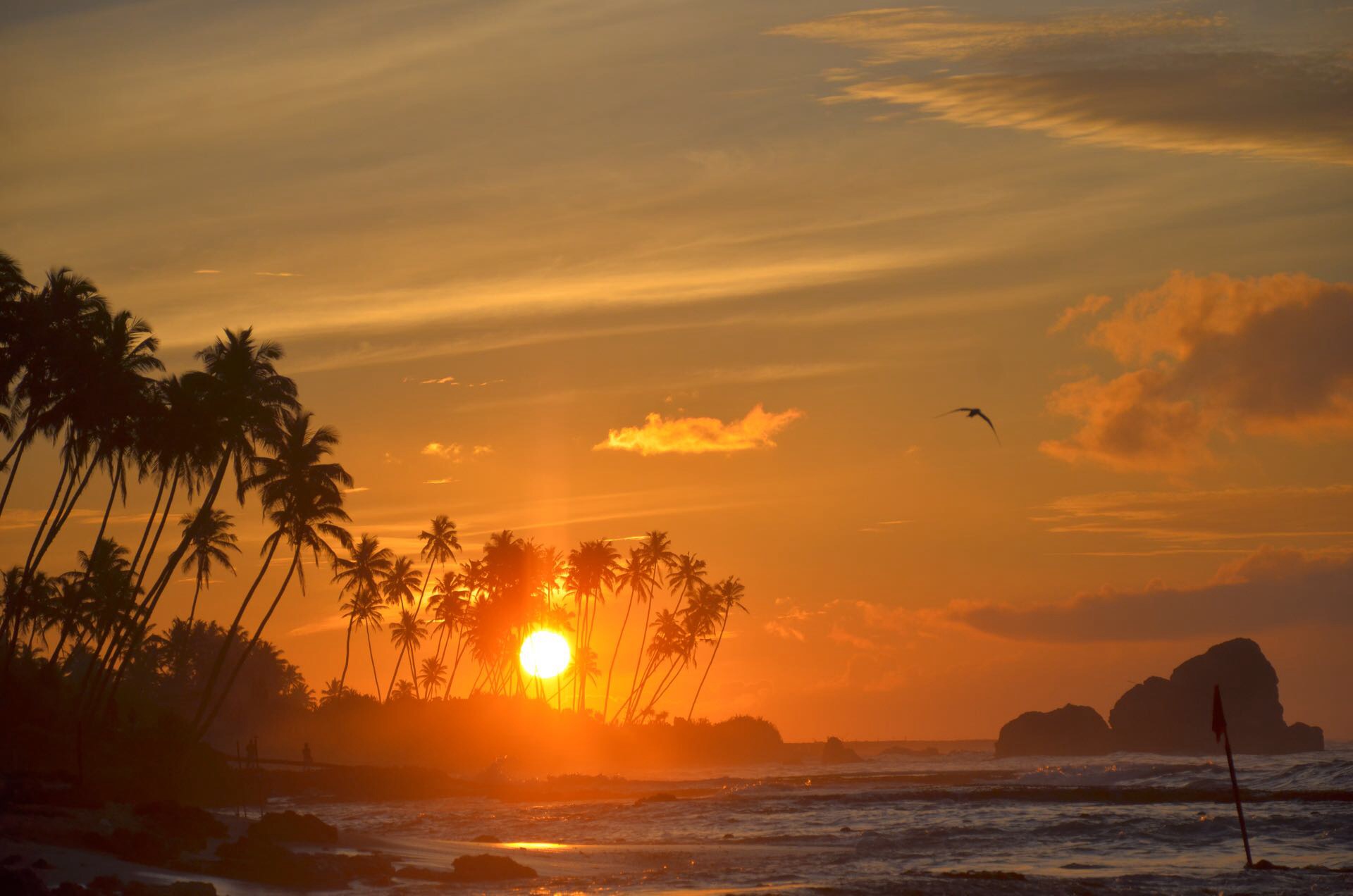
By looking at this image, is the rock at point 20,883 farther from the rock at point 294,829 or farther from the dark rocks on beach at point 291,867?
the rock at point 294,829

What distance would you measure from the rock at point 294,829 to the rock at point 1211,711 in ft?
316

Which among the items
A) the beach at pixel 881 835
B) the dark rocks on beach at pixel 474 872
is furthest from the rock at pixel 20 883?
the dark rocks on beach at pixel 474 872

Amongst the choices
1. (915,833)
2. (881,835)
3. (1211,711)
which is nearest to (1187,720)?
(1211,711)

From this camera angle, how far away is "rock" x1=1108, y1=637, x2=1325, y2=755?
367ft

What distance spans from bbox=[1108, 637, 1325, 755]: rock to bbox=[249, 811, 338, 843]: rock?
96.4 m

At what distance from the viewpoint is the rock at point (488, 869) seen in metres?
29.1

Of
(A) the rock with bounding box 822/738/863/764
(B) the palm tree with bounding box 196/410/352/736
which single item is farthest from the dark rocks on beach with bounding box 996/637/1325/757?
(B) the palm tree with bounding box 196/410/352/736

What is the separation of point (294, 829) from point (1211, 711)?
344 ft

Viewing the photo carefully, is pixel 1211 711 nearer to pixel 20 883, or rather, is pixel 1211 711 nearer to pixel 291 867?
pixel 291 867

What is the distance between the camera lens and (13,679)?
41.3m

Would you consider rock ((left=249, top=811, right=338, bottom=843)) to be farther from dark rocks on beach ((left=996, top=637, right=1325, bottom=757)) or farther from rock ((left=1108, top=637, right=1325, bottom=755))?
rock ((left=1108, top=637, right=1325, bottom=755))

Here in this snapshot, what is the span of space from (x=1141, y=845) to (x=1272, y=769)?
3451 centimetres

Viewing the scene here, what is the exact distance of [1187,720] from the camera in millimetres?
115812

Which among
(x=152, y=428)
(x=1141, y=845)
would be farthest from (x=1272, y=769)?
(x=152, y=428)
